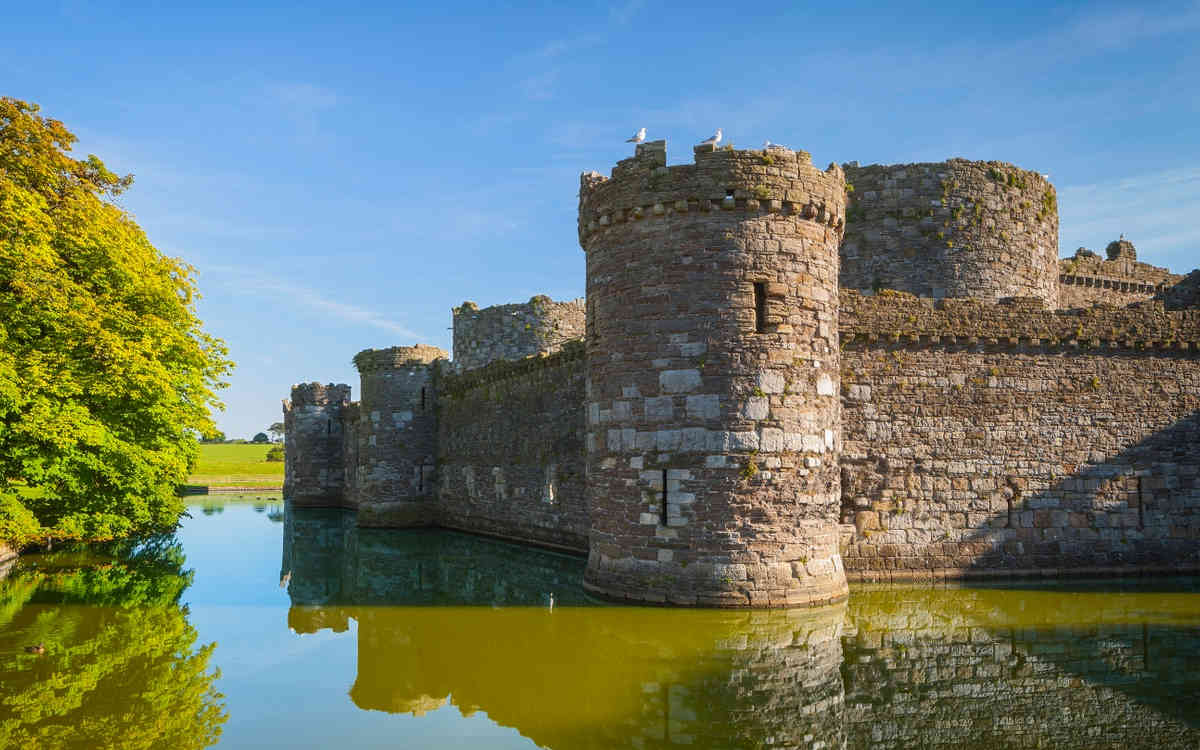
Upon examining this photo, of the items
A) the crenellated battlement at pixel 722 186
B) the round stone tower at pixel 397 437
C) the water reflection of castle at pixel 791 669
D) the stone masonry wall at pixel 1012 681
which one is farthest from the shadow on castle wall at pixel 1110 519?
the round stone tower at pixel 397 437

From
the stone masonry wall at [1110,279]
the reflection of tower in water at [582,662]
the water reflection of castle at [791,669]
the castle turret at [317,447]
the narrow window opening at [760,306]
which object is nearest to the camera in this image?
the water reflection of castle at [791,669]

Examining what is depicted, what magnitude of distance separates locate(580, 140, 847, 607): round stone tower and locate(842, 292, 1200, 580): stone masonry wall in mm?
1695

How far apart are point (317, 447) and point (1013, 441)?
28310 mm

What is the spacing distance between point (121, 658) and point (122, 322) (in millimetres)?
8783

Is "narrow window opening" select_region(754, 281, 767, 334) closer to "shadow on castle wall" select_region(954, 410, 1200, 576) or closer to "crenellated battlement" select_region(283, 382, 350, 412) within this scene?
"shadow on castle wall" select_region(954, 410, 1200, 576)

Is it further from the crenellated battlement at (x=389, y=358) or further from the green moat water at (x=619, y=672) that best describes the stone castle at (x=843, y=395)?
the crenellated battlement at (x=389, y=358)

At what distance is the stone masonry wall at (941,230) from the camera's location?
1803 cm

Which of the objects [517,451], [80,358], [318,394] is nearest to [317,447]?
[318,394]

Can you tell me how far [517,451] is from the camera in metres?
21.3

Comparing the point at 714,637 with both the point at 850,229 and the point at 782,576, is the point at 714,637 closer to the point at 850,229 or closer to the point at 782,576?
the point at 782,576

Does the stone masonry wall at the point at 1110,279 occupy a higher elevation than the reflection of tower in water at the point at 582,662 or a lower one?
higher

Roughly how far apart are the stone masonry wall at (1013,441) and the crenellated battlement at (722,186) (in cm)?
249

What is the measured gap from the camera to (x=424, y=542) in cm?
2205

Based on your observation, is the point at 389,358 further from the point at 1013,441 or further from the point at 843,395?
the point at 1013,441
